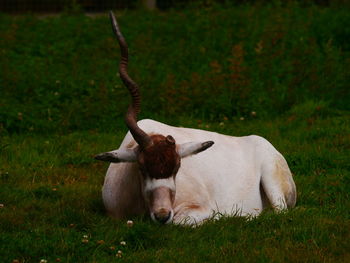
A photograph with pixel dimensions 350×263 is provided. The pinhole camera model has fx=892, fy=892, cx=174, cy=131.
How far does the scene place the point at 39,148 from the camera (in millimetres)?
9703

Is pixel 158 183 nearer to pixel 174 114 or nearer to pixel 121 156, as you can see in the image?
pixel 121 156

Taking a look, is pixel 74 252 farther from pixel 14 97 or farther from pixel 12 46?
pixel 12 46

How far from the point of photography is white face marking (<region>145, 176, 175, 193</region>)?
6570 mm

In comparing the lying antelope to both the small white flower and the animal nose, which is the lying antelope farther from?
the small white flower

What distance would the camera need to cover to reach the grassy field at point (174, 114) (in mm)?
6145

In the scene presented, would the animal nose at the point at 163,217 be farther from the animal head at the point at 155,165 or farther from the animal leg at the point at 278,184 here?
the animal leg at the point at 278,184

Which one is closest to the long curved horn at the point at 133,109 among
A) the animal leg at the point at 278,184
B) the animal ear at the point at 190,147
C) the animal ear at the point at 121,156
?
the animal ear at the point at 121,156

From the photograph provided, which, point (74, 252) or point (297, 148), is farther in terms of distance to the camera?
point (297, 148)

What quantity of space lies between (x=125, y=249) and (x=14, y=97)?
577 centimetres

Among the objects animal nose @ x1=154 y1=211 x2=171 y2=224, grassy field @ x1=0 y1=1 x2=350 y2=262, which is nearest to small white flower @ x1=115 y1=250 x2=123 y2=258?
grassy field @ x1=0 y1=1 x2=350 y2=262

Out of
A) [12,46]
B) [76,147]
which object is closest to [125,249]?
[76,147]

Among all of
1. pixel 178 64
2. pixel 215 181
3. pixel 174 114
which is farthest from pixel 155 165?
pixel 178 64

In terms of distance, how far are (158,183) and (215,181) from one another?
1.21 metres

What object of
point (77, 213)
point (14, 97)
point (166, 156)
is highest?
point (166, 156)
